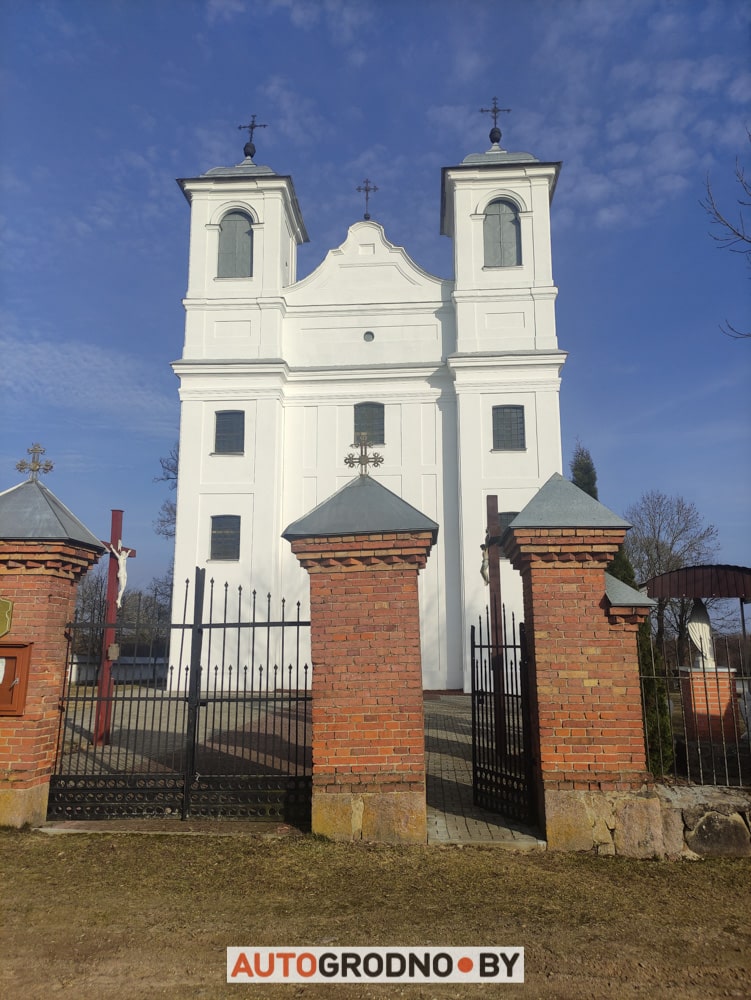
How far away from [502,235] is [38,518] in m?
17.0

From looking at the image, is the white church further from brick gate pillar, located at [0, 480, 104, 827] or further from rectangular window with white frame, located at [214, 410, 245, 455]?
brick gate pillar, located at [0, 480, 104, 827]

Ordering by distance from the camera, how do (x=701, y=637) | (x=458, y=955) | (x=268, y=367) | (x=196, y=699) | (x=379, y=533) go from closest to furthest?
(x=458, y=955) → (x=379, y=533) → (x=196, y=699) → (x=701, y=637) → (x=268, y=367)

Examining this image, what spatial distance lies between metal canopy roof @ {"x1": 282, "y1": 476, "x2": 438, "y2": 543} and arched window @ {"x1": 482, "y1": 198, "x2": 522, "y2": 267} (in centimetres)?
1548

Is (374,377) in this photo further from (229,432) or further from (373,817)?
(373,817)

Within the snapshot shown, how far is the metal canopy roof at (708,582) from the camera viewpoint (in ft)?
33.1

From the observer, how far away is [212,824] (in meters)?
6.01

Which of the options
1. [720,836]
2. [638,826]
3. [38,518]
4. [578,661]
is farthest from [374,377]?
[720,836]

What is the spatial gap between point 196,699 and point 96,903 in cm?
198

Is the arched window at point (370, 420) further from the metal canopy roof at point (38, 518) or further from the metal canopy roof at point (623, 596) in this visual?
the metal canopy roof at point (623, 596)

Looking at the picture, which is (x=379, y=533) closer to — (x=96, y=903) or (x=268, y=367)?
(x=96, y=903)

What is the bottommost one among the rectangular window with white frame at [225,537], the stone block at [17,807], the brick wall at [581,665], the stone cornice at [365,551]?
the stone block at [17,807]

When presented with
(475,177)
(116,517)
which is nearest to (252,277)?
(475,177)
